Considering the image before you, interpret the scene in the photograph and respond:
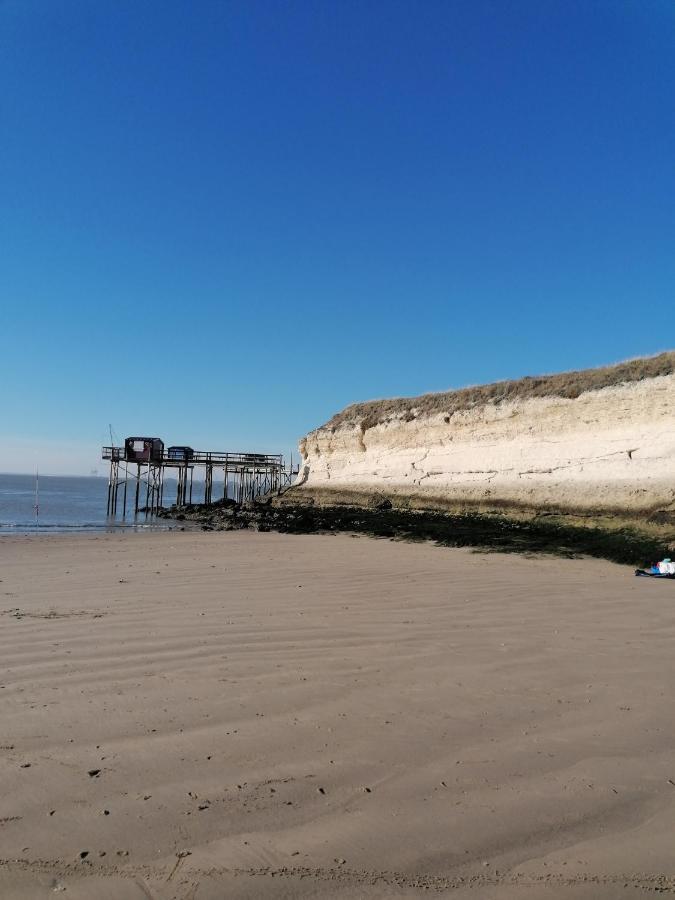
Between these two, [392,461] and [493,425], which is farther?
[392,461]

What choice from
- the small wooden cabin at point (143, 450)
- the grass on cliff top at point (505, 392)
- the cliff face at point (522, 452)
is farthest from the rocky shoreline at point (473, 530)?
the small wooden cabin at point (143, 450)

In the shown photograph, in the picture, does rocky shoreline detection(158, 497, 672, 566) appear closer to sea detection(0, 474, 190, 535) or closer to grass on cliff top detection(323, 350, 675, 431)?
sea detection(0, 474, 190, 535)

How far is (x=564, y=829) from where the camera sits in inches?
85.4

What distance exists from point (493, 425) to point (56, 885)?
24.9 metres

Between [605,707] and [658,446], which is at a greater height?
[658,446]

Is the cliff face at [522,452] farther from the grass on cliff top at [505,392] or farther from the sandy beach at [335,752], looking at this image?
the sandy beach at [335,752]

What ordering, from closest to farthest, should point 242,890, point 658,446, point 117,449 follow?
point 242,890 → point 658,446 → point 117,449

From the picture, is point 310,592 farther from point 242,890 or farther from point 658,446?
point 658,446

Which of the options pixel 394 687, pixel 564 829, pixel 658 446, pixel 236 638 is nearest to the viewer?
pixel 564 829

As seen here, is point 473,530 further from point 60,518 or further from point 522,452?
point 60,518

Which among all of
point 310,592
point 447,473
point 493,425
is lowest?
point 310,592

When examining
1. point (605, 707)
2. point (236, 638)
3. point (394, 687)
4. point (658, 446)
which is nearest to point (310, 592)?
point (236, 638)

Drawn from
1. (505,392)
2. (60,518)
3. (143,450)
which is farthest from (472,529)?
(143,450)

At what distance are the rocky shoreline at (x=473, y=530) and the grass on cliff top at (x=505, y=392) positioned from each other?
18.8 feet
